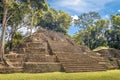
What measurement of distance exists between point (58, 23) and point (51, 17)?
188 cm

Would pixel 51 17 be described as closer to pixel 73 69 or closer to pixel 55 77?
pixel 73 69

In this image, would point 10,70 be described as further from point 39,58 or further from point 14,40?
point 14,40

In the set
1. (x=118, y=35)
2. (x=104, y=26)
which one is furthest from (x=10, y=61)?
(x=104, y=26)

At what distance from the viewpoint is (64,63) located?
A: 82.0ft

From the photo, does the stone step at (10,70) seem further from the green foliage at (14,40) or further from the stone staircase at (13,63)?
the green foliage at (14,40)

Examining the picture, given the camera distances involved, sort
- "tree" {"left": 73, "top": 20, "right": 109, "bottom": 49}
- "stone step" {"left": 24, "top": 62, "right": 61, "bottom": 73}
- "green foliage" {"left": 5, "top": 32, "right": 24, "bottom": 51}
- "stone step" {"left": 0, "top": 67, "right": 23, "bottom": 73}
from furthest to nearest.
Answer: "tree" {"left": 73, "top": 20, "right": 109, "bottom": 49} < "green foliage" {"left": 5, "top": 32, "right": 24, "bottom": 51} < "stone step" {"left": 24, "top": 62, "right": 61, "bottom": 73} < "stone step" {"left": 0, "top": 67, "right": 23, "bottom": 73}

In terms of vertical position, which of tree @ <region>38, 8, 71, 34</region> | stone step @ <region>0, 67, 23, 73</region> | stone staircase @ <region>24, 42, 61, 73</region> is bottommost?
stone step @ <region>0, 67, 23, 73</region>

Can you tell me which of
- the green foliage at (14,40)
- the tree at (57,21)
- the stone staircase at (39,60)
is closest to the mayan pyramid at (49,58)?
the stone staircase at (39,60)

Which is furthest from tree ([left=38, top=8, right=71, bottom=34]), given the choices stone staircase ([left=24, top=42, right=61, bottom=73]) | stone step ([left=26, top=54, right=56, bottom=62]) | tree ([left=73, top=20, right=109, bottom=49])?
stone step ([left=26, top=54, right=56, bottom=62])

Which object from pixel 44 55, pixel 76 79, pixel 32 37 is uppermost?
pixel 32 37

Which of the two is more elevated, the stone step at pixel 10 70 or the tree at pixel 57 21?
the tree at pixel 57 21

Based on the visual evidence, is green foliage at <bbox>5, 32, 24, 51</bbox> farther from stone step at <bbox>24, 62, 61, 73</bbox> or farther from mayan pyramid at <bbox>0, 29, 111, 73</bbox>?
stone step at <bbox>24, 62, 61, 73</bbox>

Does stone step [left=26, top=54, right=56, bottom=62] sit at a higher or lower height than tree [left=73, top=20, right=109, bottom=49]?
lower

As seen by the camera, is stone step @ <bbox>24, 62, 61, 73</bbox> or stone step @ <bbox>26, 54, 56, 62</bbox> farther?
stone step @ <bbox>26, 54, 56, 62</bbox>
